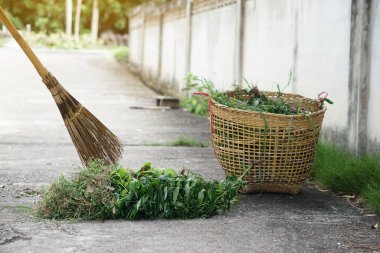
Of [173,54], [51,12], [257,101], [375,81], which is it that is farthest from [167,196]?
[51,12]

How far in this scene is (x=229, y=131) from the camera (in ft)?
16.1

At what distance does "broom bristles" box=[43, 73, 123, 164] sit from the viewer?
4980 millimetres

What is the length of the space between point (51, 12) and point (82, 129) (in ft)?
118

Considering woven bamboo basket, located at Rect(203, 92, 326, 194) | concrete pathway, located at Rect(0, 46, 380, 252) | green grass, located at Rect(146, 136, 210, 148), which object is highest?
woven bamboo basket, located at Rect(203, 92, 326, 194)

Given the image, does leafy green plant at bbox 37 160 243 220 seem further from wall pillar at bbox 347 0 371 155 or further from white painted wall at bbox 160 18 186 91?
white painted wall at bbox 160 18 186 91

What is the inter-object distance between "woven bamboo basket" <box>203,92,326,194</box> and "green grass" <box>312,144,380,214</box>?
1.47 feet

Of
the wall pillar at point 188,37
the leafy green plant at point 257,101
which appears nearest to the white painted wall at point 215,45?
the wall pillar at point 188,37

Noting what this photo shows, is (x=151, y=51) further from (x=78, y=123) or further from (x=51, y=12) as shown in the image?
(x=51, y=12)

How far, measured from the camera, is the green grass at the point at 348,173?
495 cm

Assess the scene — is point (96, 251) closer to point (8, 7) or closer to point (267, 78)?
point (267, 78)

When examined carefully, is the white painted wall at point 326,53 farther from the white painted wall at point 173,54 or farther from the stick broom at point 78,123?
the white painted wall at point 173,54

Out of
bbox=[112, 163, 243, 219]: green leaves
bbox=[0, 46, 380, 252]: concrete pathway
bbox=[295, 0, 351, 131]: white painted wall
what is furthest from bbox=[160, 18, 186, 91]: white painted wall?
bbox=[112, 163, 243, 219]: green leaves

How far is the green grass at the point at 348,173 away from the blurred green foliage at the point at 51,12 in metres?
34.5

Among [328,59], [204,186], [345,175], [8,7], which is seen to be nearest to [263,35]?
[328,59]
